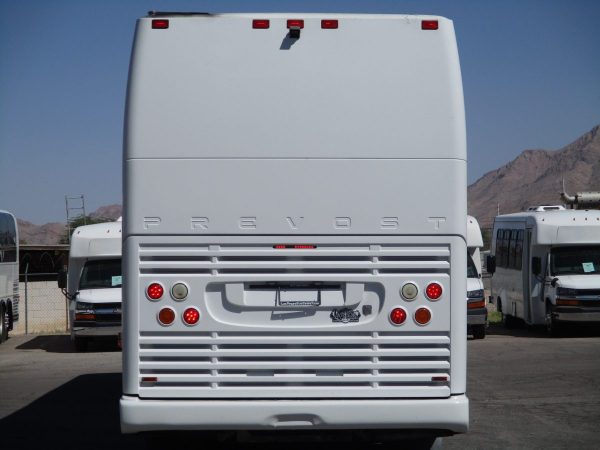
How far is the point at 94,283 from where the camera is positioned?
70.6 ft

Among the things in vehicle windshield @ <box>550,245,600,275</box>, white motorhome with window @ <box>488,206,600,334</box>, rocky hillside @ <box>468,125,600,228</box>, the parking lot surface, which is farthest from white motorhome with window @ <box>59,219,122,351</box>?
rocky hillside @ <box>468,125,600,228</box>

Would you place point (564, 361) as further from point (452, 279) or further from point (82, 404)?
point (452, 279)

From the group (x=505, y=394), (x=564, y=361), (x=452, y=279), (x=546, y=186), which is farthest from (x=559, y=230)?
(x=546, y=186)

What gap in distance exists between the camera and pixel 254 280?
8.20 meters

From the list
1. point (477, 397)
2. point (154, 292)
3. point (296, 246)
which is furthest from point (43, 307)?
point (296, 246)

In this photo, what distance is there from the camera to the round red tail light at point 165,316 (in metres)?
8.19

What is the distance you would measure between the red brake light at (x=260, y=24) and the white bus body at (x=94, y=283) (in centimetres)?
1321

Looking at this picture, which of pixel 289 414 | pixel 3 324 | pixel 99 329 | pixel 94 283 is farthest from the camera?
pixel 3 324

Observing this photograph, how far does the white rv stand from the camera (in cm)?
2211

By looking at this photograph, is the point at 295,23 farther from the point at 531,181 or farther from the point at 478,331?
the point at 531,181

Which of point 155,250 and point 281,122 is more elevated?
point 281,122

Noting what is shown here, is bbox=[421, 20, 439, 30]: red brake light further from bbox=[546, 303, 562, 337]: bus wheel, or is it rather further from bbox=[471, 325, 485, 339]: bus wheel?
bbox=[546, 303, 562, 337]: bus wheel

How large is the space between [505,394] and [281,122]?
7.33m

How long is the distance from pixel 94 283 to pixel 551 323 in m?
10.4
